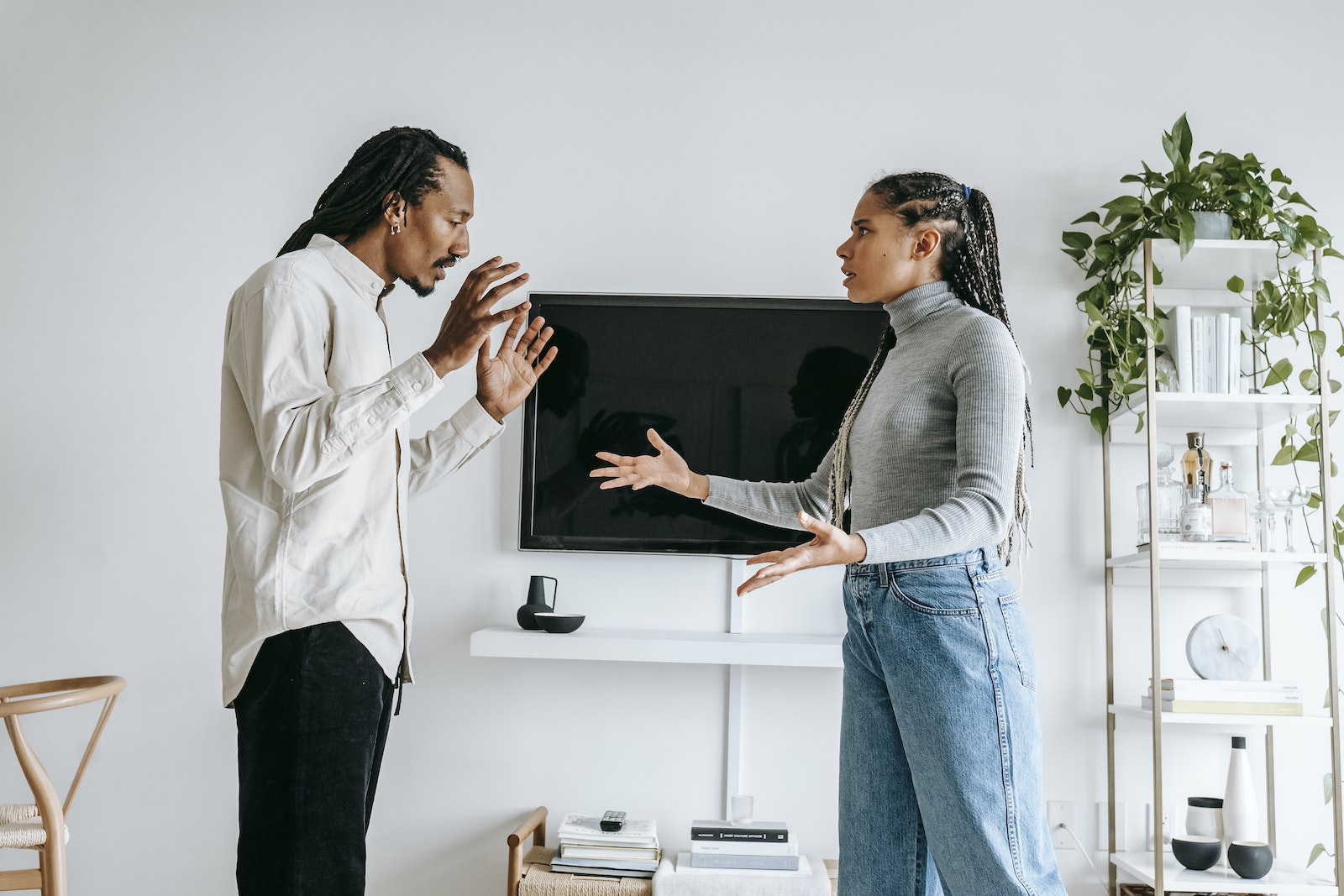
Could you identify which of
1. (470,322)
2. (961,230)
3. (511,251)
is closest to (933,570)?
(961,230)

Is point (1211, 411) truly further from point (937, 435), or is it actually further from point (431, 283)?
point (431, 283)

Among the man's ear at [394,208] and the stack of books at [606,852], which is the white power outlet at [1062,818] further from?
the man's ear at [394,208]

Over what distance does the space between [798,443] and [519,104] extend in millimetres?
1158

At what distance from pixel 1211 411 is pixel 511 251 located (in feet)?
5.80

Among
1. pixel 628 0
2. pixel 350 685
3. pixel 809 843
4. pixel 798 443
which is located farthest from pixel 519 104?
pixel 809 843

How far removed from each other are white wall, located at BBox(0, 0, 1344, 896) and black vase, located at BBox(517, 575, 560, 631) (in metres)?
0.12

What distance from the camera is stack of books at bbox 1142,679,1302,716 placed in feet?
7.80

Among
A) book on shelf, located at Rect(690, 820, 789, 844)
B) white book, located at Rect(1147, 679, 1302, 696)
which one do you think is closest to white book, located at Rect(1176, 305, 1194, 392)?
white book, located at Rect(1147, 679, 1302, 696)

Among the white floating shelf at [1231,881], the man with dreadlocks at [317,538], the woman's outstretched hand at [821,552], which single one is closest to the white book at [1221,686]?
the white floating shelf at [1231,881]

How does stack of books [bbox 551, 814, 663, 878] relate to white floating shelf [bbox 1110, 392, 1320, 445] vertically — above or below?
below

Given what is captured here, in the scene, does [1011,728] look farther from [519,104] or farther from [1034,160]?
[519,104]

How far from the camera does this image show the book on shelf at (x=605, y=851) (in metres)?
2.41

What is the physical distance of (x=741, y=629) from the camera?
2.68 m

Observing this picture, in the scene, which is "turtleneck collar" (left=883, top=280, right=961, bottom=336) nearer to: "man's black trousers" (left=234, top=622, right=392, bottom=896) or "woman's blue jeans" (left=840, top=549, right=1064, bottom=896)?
"woman's blue jeans" (left=840, top=549, right=1064, bottom=896)
